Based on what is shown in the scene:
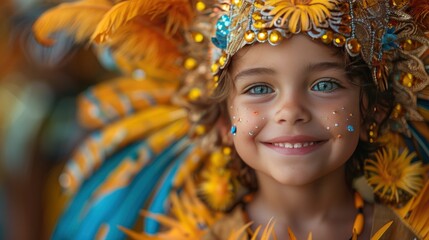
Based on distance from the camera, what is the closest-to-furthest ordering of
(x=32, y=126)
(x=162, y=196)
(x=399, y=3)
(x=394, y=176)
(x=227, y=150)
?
(x=399, y=3) → (x=394, y=176) → (x=227, y=150) → (x=162, y=196) → (x=32, y=126)

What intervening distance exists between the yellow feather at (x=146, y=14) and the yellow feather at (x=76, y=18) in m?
0.11

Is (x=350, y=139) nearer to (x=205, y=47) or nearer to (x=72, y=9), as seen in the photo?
(x=205, y=47)

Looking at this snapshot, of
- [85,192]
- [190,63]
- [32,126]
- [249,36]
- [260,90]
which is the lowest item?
[32,126]

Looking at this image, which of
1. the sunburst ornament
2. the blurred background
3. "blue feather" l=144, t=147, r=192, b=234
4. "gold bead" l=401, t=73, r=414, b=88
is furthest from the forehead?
the blurred background

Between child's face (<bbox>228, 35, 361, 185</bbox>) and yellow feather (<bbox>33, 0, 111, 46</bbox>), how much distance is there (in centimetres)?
42

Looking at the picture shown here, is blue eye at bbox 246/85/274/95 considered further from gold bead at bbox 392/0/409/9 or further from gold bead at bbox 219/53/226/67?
gold bead at bbox 392/0/409/9

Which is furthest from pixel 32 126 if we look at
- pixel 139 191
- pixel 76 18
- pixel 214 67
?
pixel 214 67

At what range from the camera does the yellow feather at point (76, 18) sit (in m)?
1.66

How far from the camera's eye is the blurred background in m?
2.76

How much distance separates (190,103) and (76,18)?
1.17 feet

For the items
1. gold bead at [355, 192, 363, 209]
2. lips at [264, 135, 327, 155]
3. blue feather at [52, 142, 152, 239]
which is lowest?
blue feather at [52, 142, 152, 239]

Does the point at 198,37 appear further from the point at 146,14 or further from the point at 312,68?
the point at 312,68

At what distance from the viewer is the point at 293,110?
1.33m

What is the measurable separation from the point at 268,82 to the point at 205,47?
12.9 inches
